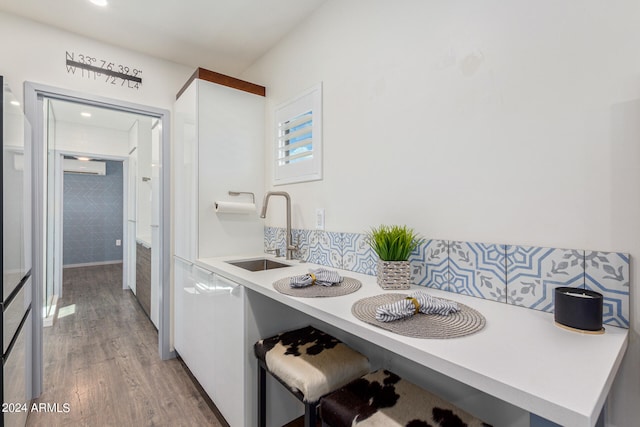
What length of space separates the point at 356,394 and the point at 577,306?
71 centimetres

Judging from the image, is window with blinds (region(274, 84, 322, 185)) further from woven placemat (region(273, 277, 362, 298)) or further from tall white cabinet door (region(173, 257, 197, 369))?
tall white cabinet door (region(173, 257, 197, 369))

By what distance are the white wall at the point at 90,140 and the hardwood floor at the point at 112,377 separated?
90.5 inches

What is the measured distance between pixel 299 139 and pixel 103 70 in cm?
153

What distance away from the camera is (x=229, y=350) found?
154cm

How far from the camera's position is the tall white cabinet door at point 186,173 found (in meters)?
2.05

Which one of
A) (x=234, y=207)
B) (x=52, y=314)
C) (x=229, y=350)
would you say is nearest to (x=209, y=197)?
(x=234, y=207)

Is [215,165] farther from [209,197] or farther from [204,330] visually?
[204,330]

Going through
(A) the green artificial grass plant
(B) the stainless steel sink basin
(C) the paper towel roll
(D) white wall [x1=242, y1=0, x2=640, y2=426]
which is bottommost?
(B) the stainless steel sink basin

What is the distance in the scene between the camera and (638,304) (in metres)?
0.82

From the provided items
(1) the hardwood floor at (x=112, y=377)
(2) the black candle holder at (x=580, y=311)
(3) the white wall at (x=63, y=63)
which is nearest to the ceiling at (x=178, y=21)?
(3) the white wall at (x=63, y=63)

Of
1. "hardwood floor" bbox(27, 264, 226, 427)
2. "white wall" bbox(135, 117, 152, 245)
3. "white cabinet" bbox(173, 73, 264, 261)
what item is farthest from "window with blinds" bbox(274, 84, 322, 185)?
"white wall" bbox(135, 117, 152, 245)

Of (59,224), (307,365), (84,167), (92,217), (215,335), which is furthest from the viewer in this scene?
(92,217)

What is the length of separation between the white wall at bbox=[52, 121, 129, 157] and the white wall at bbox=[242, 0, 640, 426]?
14.3 feet

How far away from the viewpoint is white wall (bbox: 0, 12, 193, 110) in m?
1.85
